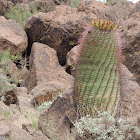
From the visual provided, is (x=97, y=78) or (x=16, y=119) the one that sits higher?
(x=97, y=78)

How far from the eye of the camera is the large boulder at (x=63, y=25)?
8.84m

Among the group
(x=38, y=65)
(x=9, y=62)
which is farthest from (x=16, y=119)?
(x=9, y=62)

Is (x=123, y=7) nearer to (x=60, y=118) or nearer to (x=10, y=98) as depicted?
(x=10, y=98)

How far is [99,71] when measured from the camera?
4.13 metres

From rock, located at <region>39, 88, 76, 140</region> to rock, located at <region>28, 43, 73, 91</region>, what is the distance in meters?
2.95

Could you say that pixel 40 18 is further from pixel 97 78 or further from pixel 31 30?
pixel 97 78

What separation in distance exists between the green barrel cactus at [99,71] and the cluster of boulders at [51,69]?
0.25m

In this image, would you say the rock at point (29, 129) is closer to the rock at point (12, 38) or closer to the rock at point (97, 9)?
the rock at point (12, 38)

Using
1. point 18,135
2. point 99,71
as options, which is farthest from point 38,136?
point 99,71

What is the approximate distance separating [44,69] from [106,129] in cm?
462

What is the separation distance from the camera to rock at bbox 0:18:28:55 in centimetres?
873

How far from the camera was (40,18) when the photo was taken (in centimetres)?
925

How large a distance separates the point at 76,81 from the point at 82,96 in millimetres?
261

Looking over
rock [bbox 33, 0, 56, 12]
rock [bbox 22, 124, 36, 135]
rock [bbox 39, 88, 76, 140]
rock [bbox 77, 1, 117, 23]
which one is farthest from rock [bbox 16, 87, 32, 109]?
rock [bbox 33, 0, 56, 12]
